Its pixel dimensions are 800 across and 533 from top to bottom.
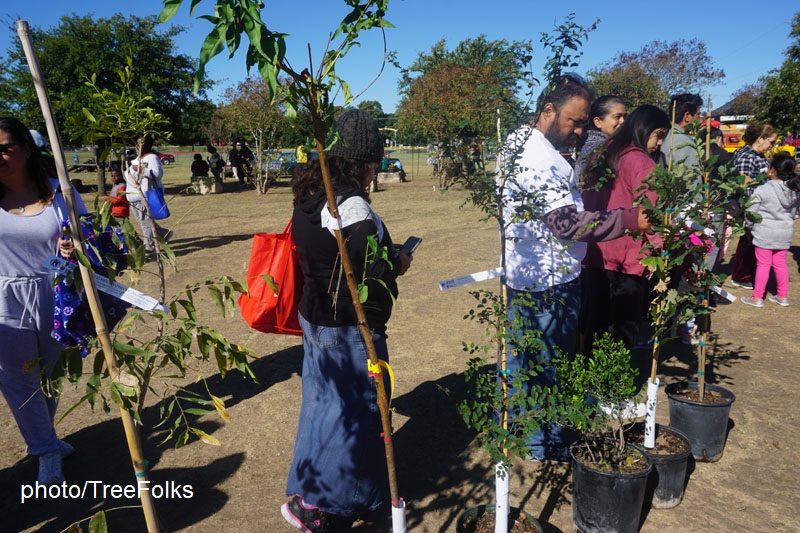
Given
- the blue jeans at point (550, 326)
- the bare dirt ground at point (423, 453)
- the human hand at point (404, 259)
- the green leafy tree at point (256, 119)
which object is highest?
the green leafy tree at point (256, 119)

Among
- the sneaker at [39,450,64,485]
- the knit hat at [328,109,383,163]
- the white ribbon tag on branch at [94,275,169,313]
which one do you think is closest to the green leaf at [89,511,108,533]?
the white ribbon tag on branch at [94,275,169,313]

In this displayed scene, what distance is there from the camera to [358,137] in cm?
224

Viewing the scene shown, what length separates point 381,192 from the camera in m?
19.8

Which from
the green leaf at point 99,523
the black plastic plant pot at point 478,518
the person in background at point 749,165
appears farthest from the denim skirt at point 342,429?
the person in background at point 749,165

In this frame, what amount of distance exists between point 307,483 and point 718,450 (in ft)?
7.78

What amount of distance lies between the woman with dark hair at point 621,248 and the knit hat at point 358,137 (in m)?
1.22

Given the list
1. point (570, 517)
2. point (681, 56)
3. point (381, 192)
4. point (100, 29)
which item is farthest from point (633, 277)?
point (681, 56)

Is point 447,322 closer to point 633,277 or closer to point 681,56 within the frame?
point 633,277

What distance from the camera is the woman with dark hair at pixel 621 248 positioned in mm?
3080

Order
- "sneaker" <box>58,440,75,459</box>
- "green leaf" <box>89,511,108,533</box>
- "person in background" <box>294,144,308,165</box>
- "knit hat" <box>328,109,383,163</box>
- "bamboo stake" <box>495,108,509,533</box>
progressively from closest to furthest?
"green leaf" <box>89,511,108,533</box> → "person in background" <box>294,144,308,165</box> → "bamboo stake" <box>495,108,509,533</box> → "knit hat" <box>328,109,383,163</box> → "sneaker" <box>58,440,75,459</box>

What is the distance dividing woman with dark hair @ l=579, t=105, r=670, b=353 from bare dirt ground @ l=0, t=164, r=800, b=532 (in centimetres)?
82

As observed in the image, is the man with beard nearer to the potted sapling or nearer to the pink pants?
the potted sapling

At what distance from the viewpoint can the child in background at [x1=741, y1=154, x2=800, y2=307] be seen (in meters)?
5.78

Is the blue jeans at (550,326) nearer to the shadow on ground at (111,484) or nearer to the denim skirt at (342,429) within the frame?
the denim skirt at (342,429)
